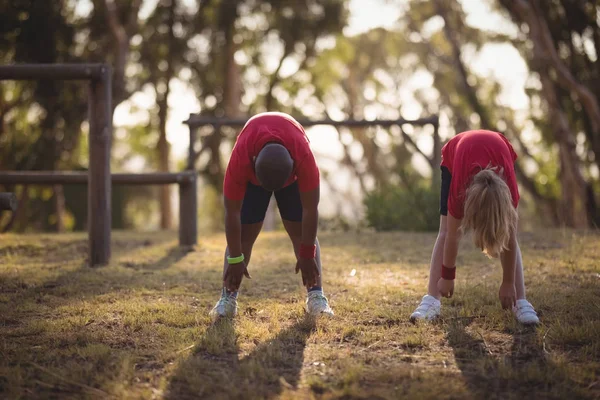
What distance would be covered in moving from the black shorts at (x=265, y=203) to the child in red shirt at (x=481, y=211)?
0.98m

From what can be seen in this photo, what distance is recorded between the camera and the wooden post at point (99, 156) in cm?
572

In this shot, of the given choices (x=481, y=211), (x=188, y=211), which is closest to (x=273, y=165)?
(x=481, y=211)

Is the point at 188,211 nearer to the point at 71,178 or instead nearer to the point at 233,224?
the point at 71,178

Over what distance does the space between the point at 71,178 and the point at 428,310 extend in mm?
4660

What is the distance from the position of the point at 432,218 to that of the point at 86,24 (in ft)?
45.2

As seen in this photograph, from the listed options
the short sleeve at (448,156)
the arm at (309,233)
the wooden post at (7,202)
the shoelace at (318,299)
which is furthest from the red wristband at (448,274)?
the wooden post at (7,202)

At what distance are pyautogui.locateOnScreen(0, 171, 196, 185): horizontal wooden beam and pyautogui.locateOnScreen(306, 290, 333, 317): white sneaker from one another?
363 centimetres

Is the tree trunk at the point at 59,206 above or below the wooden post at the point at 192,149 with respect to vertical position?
below

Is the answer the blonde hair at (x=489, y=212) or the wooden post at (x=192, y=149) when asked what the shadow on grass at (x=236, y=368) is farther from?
the wooden post at (x=192, y=149)

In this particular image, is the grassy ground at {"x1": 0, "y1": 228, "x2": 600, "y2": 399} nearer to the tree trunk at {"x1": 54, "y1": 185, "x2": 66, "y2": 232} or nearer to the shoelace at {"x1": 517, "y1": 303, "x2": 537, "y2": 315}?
the shoelace at {"x1": 517, "y1": 303, "x2": 537, "y2": 315}

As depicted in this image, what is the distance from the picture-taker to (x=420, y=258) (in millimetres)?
6430

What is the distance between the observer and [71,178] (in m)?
6.66

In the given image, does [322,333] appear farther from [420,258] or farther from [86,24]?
[86,24]

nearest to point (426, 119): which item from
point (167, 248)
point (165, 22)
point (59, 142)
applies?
point (167, 248)
